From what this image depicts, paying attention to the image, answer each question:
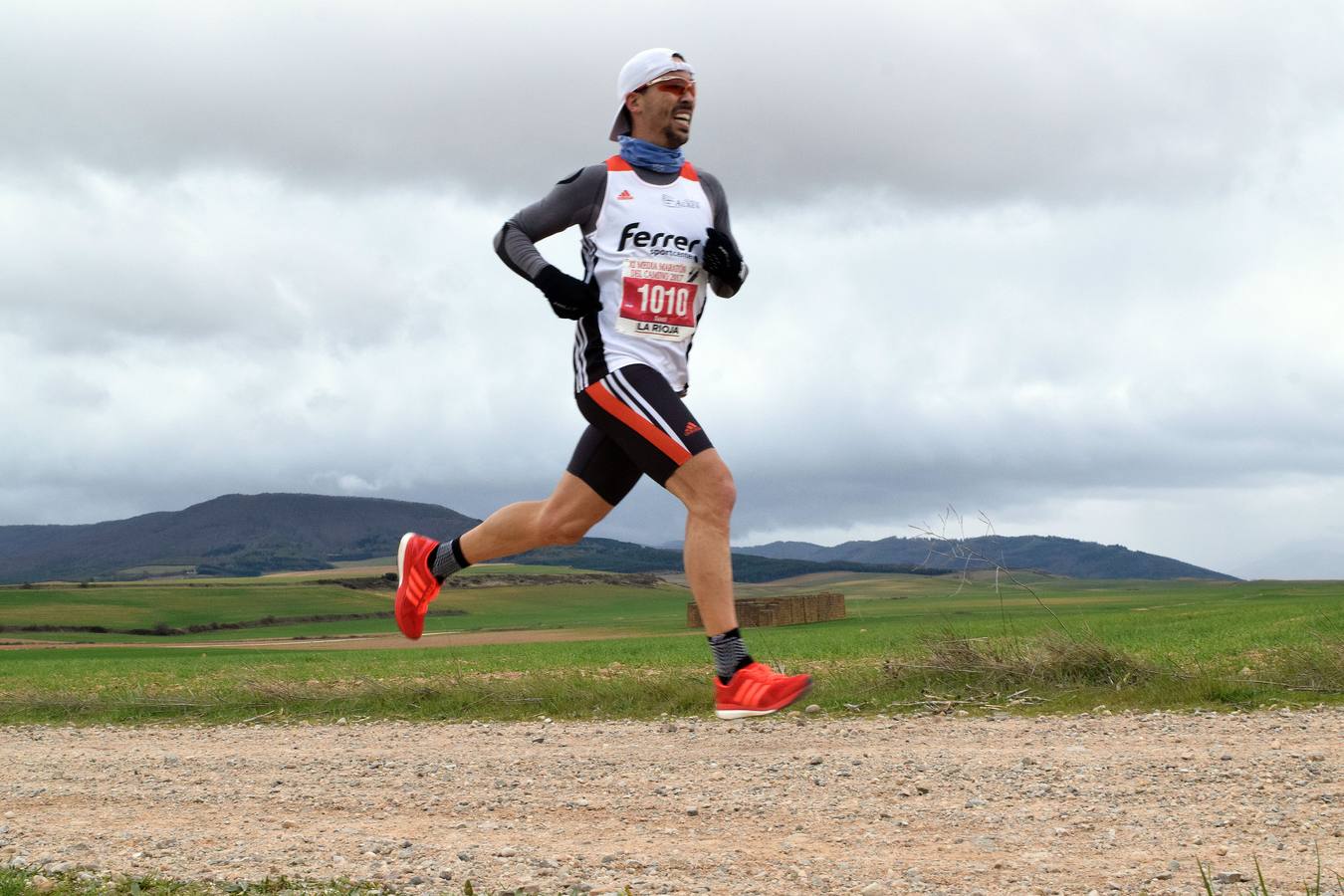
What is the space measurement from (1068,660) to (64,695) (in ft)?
22.4

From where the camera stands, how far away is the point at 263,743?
6590 mm

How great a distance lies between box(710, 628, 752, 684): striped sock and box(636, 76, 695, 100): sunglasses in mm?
2630

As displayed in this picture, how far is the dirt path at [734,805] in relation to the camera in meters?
3.46

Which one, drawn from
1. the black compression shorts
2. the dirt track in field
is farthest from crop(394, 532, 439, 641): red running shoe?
the dirt track in field

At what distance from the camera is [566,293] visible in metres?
5.89

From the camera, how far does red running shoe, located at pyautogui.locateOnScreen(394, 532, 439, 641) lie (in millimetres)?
7156

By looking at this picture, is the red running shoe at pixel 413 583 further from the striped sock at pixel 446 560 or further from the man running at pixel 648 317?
the man running at pixel 648 317

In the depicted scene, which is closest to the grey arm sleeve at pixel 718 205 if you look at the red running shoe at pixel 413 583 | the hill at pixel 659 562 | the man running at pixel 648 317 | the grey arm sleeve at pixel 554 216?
the man running at pixel 648 317

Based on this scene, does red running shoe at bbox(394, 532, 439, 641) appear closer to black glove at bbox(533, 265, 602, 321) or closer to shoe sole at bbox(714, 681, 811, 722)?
black glove at bbox(533, 265, 602, 321)

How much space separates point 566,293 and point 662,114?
1044mm

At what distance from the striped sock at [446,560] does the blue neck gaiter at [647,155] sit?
91.8 inches

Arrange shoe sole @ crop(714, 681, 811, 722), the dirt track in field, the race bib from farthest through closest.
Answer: the dirt track in field < the race bib < shoe sole @ crop(714, 681, 811, 722)

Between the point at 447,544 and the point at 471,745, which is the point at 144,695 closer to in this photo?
the point at 447,544

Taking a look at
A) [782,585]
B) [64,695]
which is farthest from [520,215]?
[782,585]
